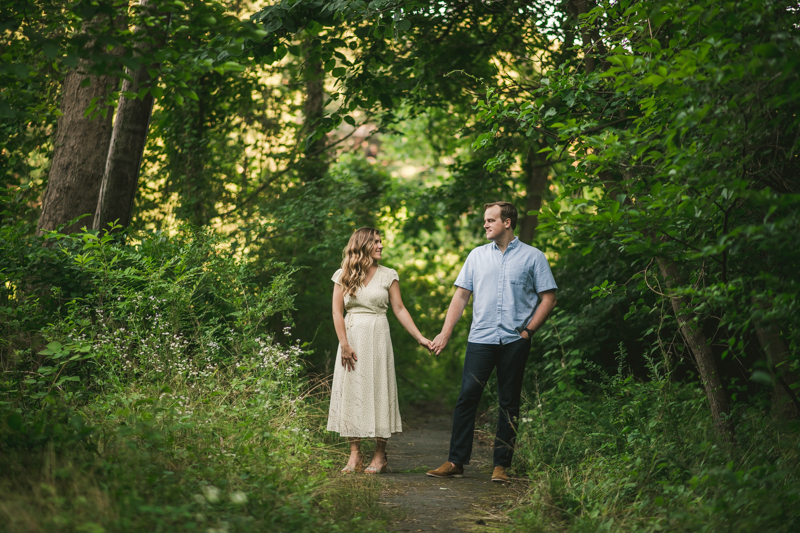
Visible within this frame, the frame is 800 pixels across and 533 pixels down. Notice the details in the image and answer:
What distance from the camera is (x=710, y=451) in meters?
4.29

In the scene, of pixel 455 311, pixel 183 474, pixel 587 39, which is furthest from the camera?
pixel 587 39

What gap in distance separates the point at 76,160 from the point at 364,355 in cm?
466

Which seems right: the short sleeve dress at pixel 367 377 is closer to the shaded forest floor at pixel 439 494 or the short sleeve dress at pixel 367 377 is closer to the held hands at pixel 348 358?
the held hands at pixel 348 358

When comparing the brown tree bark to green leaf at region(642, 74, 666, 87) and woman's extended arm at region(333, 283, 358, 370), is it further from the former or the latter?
woman's extended arm at region(333, 283, 358, 370)

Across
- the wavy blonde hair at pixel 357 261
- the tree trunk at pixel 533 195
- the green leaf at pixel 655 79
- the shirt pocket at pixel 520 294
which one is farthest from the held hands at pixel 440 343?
the tree trunk at pixel 533 195

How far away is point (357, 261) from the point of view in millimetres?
5613

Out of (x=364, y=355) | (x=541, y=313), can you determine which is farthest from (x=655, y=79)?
(x=364, y=355)

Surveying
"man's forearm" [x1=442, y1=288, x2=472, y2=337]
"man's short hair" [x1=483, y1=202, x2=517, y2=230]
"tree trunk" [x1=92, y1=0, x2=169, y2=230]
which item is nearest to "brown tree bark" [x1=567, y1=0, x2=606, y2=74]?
"man's short hair" [x1=483, y1=202, x2=517, y2=230]

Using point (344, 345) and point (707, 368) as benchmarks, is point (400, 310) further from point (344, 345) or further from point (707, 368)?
point (707, 368)

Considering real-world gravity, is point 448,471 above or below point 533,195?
below

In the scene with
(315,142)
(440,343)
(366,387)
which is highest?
(315,142)

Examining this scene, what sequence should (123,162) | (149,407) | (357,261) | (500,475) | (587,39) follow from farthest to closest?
(123,162) < (587,39) < (357,261) < (500,475) < (149,407)

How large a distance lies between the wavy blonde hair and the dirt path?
1.66 metres

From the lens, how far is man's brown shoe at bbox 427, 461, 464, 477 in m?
5.48
